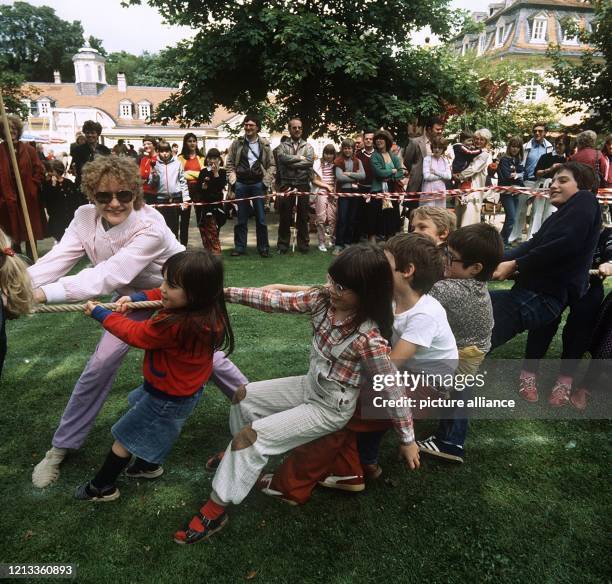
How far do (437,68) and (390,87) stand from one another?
1.66m

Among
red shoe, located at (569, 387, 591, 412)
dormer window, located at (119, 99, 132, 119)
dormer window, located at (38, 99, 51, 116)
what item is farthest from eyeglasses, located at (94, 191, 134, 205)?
dormer window, located at (38, 99, 51, 116)

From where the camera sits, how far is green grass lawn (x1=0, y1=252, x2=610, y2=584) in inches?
97.7

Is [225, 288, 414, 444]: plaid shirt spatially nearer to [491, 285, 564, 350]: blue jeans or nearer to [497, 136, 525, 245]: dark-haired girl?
[491, 285, 564, 350]: blue jeans

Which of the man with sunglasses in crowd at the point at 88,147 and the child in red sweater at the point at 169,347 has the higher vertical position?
the man with sunglasses in crowd at the point at 88,147

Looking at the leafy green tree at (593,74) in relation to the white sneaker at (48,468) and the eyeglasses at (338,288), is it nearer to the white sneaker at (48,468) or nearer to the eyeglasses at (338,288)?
the eyeglasses at (338,288)

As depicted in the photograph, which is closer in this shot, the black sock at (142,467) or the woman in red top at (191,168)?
the black sock at (142,467)

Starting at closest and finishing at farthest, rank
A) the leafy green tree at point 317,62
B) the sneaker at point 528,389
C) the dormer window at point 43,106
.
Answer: the sneaker at point 528,389
the leafy green tree at point 317,62
the dormer window at point 43,106

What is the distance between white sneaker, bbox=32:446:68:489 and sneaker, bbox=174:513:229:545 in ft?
3.12

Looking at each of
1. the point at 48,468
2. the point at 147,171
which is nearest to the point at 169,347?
the point at 48,468

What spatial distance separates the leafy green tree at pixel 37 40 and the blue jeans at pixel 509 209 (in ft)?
331

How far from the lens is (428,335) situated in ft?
9.48

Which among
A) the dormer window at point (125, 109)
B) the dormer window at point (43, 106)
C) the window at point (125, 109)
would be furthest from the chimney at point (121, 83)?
the dormer window at point (43, 106)

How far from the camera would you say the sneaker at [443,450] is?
3.31 meters

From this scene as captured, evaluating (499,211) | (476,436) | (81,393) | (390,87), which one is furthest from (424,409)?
(390,87)
